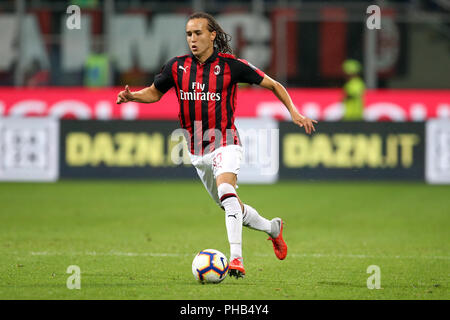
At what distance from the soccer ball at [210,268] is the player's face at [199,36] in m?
1.68

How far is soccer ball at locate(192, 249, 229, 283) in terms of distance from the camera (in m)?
6.30

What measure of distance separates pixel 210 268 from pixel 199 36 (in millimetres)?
1891

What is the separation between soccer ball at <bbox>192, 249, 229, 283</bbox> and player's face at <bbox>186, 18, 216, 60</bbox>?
5.51ft

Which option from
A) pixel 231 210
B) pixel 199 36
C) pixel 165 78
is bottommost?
pixel 231 210

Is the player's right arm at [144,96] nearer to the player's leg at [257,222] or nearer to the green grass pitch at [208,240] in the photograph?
the player's leg at [257,222]

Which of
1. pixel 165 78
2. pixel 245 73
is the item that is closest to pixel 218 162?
pixel 245 73

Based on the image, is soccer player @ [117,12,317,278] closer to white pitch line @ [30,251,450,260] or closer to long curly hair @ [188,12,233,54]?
long curly hair @ [188,12,233,54]

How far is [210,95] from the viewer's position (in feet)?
22.6

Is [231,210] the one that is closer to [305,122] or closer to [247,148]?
[305,122]

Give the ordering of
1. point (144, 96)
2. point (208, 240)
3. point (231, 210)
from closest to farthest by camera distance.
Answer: point (231, 210)
point (144, 96)
point (208, 240)

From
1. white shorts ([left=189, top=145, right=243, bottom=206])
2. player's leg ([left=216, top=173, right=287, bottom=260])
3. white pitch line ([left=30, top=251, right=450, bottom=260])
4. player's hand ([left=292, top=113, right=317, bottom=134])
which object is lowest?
white pitch line ([left=30, top=251, right=450, bottom=260])

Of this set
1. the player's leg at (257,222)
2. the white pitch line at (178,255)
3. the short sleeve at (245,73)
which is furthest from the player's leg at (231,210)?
the white pitch line at (178,255)

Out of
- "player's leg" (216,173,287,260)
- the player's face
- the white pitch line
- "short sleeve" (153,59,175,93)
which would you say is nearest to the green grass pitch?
the white pitch line

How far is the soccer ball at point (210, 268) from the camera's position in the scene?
6.30m
